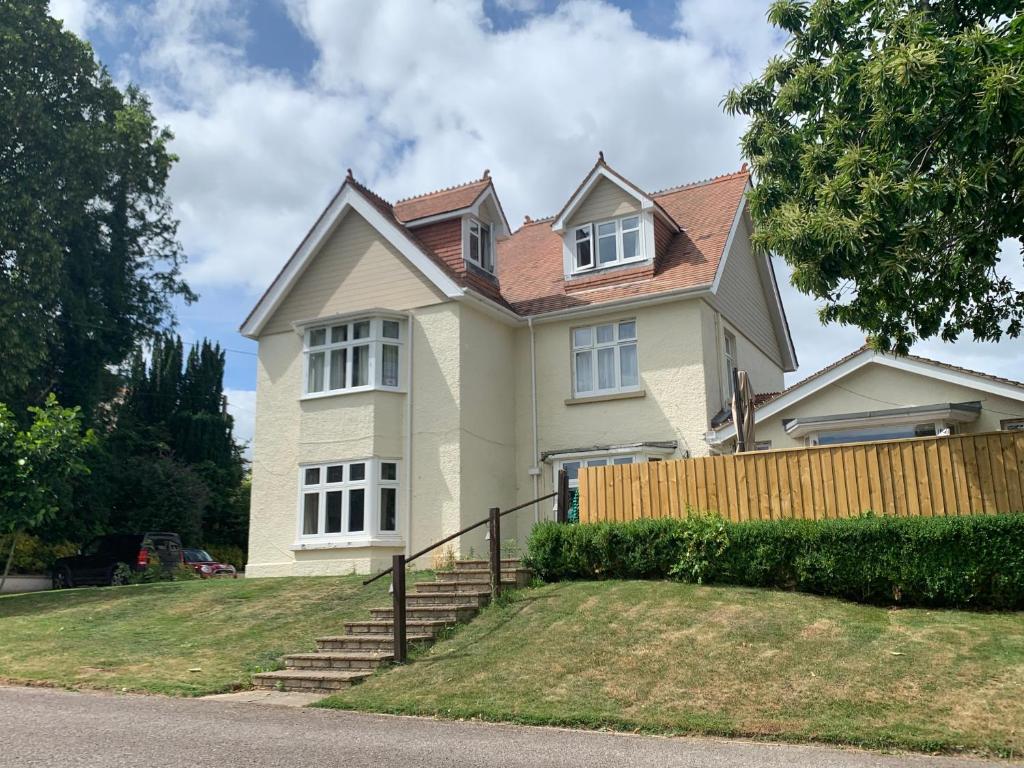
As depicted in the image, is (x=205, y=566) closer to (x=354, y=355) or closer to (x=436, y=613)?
(x=354, y=355)

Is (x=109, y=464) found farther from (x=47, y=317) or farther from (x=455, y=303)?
(x=455, y=303)

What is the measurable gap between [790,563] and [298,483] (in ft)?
38.8

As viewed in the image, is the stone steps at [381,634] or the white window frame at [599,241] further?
the white window frame at [599,241]

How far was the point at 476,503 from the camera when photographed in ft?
65.8

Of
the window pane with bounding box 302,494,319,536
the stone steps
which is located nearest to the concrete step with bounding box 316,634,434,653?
the stone steps

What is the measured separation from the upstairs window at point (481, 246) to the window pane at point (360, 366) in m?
3.46

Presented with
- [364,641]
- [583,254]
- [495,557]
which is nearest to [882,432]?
[583,254]

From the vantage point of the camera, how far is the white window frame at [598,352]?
20750mm

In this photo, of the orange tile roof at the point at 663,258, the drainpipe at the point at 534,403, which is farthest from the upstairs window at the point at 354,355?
the orange tile roof at the point at 663,258

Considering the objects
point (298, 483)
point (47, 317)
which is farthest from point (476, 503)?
point (47, 317)

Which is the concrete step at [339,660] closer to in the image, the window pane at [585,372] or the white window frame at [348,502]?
the white window frame at [348,502]

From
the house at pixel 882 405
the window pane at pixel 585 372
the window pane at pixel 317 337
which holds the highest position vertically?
the window pane at pixel 317 337

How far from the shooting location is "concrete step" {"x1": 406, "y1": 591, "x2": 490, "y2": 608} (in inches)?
546

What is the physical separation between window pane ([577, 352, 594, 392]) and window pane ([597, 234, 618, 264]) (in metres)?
2.41
